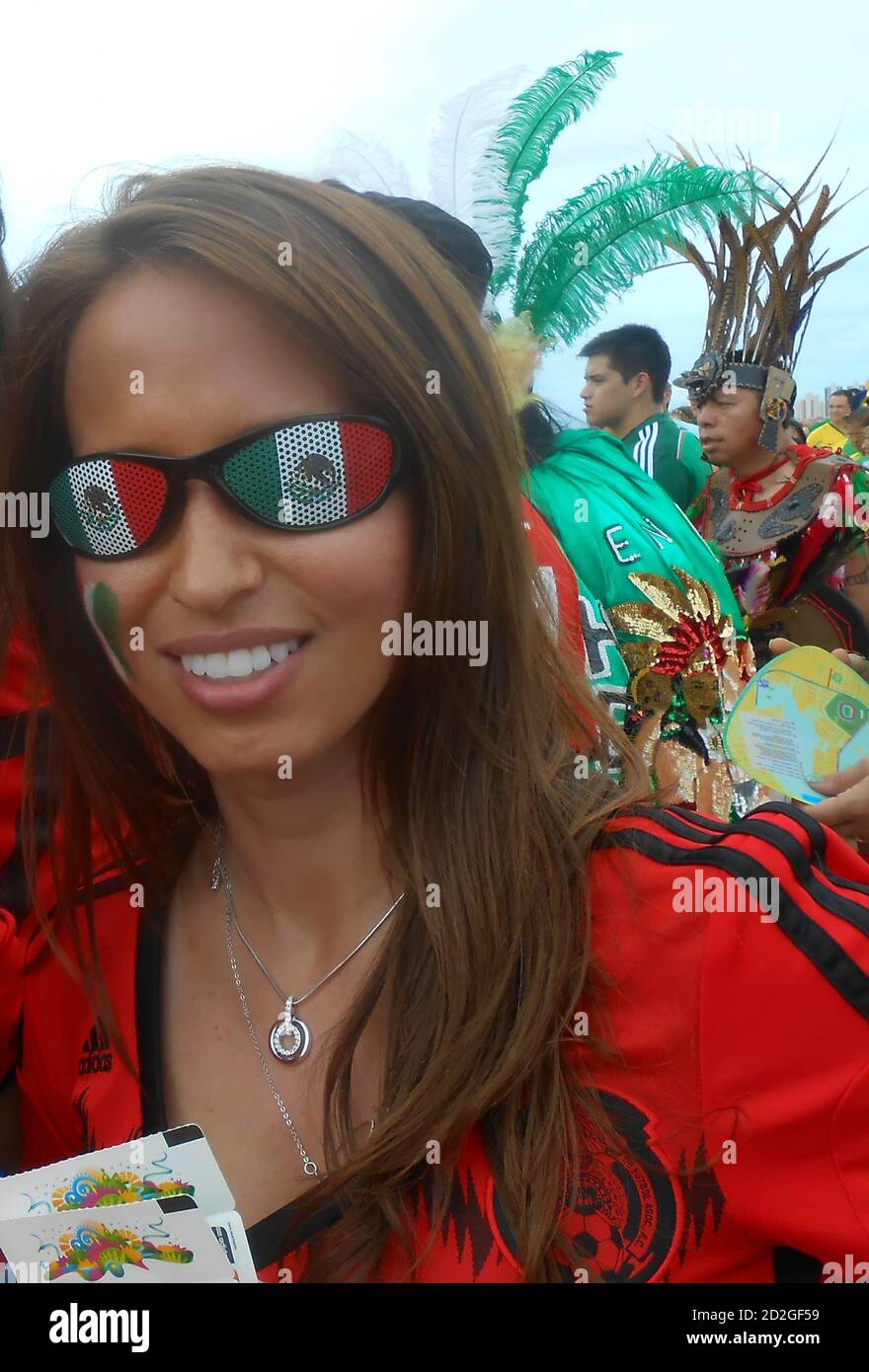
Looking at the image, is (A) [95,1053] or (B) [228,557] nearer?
A: (B) [228,557]

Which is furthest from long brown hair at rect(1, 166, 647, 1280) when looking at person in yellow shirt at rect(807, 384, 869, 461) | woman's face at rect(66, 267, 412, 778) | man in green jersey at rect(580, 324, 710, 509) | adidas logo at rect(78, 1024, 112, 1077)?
person in yellow shirt at rect(807, 384, 869, 461)

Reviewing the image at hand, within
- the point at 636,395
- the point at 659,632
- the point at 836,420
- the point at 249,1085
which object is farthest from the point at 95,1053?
the point at 836,420

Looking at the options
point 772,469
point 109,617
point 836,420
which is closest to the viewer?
point 109,617

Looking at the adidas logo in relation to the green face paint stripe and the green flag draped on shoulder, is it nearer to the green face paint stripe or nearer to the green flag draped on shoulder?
the green face paint stripe

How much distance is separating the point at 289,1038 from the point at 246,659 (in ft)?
1.51

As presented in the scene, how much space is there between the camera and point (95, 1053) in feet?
4.54

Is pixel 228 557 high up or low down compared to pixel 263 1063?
up

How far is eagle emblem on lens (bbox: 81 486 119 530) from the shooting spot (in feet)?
3.69

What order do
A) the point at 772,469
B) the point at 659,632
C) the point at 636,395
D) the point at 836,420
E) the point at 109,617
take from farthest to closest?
the point at 836,420 → the point at 636,395 → the point at 772,469 → the point at 659,632 → the point at 109,617

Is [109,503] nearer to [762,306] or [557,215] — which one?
[557,215]

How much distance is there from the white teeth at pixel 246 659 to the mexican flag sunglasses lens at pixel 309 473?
12 cm

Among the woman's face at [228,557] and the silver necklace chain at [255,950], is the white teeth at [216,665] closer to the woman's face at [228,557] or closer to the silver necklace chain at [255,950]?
the woman's face at [228,557]

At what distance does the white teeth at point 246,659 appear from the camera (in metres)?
1.12

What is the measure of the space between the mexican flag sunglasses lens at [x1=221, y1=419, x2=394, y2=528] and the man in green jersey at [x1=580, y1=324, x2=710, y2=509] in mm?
4071
